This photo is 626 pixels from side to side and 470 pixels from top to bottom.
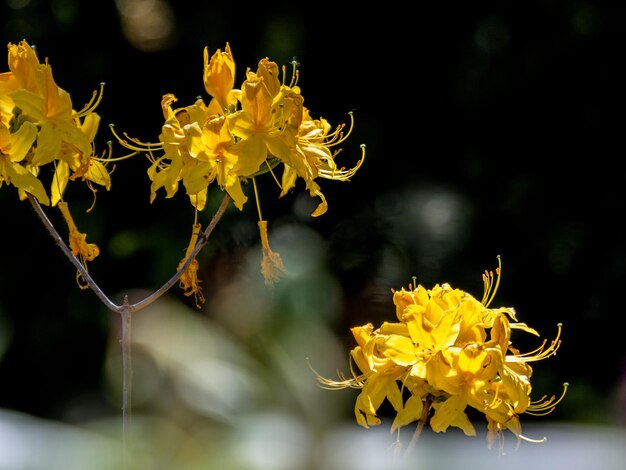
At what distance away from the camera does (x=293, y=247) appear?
2650mm

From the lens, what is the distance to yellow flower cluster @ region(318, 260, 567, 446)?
1.07 metres

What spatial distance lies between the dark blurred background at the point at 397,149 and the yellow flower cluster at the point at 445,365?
1.64 metres

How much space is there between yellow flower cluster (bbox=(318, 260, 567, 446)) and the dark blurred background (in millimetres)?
1644

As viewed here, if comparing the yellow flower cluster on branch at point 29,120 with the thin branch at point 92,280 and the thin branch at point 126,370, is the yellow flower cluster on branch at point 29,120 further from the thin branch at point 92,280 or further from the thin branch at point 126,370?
the thin branch at point 126,370

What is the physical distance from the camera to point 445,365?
1.07m

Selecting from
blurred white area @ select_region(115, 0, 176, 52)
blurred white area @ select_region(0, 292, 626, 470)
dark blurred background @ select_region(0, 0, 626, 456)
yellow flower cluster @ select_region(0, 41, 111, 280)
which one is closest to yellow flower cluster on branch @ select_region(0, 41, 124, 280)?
yellow flower cluster @ select_region(0, 41, 111, 280)

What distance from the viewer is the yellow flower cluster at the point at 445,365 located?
1068 millimetres

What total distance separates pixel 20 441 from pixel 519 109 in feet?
8.03

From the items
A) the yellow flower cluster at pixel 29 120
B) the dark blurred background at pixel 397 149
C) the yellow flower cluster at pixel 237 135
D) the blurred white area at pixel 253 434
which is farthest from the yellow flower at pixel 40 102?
the dark blurred background at pixel 397 149

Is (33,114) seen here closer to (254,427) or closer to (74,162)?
(74,162)

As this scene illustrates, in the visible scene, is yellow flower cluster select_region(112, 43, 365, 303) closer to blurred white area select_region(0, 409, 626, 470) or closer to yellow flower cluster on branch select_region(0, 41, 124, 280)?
yellow flower cluster on branch select_region(0, 41, 124, 280)

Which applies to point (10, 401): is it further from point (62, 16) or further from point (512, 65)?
point (512, 65)

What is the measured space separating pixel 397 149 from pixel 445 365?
6.10 ft

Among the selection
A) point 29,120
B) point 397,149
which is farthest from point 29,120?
point 397,149
